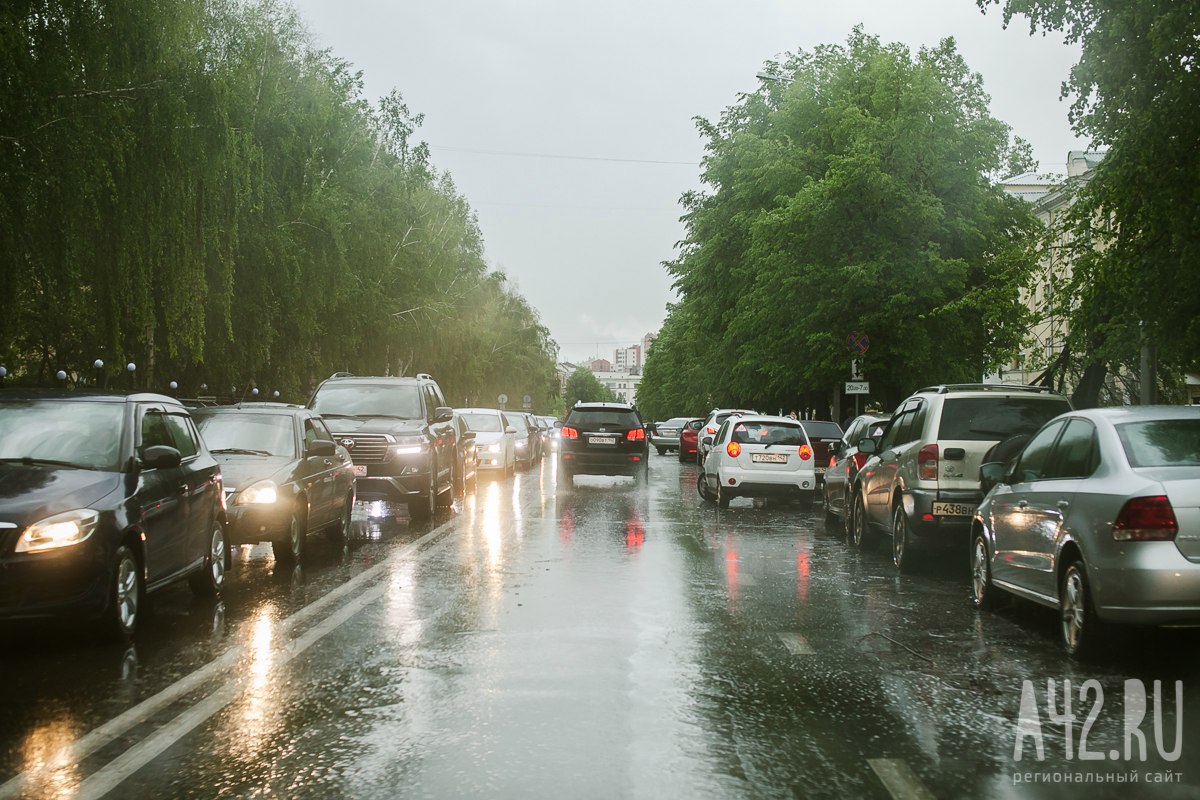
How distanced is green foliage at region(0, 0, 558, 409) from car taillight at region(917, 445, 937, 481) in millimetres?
11842

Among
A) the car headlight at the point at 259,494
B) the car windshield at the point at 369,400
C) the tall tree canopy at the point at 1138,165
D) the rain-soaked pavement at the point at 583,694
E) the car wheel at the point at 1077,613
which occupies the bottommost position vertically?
the rain-soaked pavement at the point at 583,694

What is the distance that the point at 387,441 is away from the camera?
723 inches

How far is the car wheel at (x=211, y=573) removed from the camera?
10227mm

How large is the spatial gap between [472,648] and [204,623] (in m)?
2.27

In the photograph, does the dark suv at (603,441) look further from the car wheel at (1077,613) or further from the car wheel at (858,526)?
the car wheel at (1077,613)

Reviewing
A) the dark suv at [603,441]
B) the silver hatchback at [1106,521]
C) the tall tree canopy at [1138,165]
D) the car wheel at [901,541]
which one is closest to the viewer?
the silver hatchback at [1106,521]

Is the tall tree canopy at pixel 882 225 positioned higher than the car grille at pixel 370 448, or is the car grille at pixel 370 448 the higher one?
the tall tree canopy at pixel 882 225

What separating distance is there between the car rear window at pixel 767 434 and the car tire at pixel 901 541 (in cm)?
841

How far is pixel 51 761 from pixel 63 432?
167 inches

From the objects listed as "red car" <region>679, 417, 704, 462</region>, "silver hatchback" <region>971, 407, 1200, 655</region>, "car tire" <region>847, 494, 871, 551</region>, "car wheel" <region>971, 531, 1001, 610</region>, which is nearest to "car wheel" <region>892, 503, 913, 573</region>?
"car tire" <region>847, 494, 871, 551</region>

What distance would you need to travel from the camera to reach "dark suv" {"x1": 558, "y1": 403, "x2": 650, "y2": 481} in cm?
2859

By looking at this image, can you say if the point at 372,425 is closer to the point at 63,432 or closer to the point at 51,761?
the point at 63,432

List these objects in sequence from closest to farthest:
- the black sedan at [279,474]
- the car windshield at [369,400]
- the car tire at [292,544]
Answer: the black sedan at [279,474]
the car tire at [292,544]
the car windshield at [369,400]

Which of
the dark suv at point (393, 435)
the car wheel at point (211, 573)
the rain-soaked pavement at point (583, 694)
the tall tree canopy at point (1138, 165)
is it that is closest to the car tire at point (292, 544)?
the rain-soaked pavement at point (583, 694)
